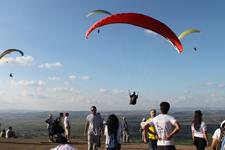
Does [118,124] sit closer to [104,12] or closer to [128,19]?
[128,19]

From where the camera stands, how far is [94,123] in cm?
1655

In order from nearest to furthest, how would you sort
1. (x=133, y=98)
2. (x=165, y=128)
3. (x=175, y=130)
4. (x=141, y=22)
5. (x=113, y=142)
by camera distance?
(x=175, y=130) → (x=165, y=128) → (x=113, y=142) → (x=141, y=22) → (x=133, y=98)

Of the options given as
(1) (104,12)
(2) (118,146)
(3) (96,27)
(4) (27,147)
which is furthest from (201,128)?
(4) (27,147)

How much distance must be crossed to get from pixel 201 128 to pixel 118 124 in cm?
352

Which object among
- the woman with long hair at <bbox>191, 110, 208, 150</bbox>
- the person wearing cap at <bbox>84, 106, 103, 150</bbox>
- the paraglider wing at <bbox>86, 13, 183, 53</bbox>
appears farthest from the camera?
the paraglider wing at <bbox>86, 13, 183, 53</bbox>

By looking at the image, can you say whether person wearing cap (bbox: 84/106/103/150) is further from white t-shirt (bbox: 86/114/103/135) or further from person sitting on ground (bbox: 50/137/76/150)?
person sitting on ground (bbox: 50/137/76/150)

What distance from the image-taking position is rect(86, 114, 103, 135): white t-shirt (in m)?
16.5

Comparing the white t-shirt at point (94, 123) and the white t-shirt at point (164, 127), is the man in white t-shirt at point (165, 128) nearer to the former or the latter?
the white t-shirt at point (164, 127)

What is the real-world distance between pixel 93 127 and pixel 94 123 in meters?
0.18

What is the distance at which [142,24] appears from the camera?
1844 cm

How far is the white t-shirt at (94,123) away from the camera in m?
16.5

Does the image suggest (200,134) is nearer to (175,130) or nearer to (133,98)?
(175,130)

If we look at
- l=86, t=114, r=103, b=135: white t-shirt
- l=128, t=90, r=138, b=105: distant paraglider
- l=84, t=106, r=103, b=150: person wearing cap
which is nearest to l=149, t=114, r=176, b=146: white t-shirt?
l=84, t=106, r=103, b=150: person wearing cap

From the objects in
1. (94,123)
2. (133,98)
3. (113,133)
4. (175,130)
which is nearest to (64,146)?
(175,130)
